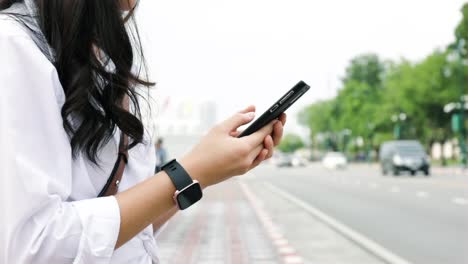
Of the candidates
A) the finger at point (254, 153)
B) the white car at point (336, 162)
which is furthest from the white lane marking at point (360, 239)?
the white car at point (336, 162)

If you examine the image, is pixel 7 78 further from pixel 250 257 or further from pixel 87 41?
pixel 250 257

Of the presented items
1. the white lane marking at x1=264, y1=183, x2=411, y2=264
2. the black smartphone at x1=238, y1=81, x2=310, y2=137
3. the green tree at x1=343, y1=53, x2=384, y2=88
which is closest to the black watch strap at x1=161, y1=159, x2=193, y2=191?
the black smartphone at x1=238, y1=81, x2=310, y2=137

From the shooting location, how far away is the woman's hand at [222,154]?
1.44 meters

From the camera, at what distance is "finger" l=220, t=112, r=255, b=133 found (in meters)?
1.48

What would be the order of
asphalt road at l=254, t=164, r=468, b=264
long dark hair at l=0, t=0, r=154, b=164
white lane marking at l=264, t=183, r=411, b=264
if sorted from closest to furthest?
long dark hair at l=0, t=0, r=154, b=164
white lane marking at l=264, t=183, r=411, b=264
asphalt road at l=254, t=164, r=468, b=264

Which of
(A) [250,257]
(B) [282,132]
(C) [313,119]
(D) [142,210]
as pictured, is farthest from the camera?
(C) [313,119]

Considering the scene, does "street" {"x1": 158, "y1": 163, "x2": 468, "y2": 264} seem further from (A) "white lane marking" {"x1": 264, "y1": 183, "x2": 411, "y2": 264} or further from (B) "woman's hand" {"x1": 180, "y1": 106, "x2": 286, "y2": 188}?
(B) "woman's hand" {"x1": 180, "y1": 106, "x2": 286, "y2": 188}

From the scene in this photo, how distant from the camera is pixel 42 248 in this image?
49.7 inches

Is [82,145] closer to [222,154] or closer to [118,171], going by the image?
[118,171]

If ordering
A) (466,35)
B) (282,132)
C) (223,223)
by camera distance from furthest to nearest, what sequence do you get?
(466,35) → (223,223) → (282,132)

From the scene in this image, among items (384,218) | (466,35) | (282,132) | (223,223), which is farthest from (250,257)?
(466,35)

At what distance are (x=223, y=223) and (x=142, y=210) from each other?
43.6ft

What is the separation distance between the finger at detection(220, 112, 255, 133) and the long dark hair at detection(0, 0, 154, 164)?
18cm

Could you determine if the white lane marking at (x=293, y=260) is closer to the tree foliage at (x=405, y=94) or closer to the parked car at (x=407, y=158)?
the parked car at (x=407, y=158)
